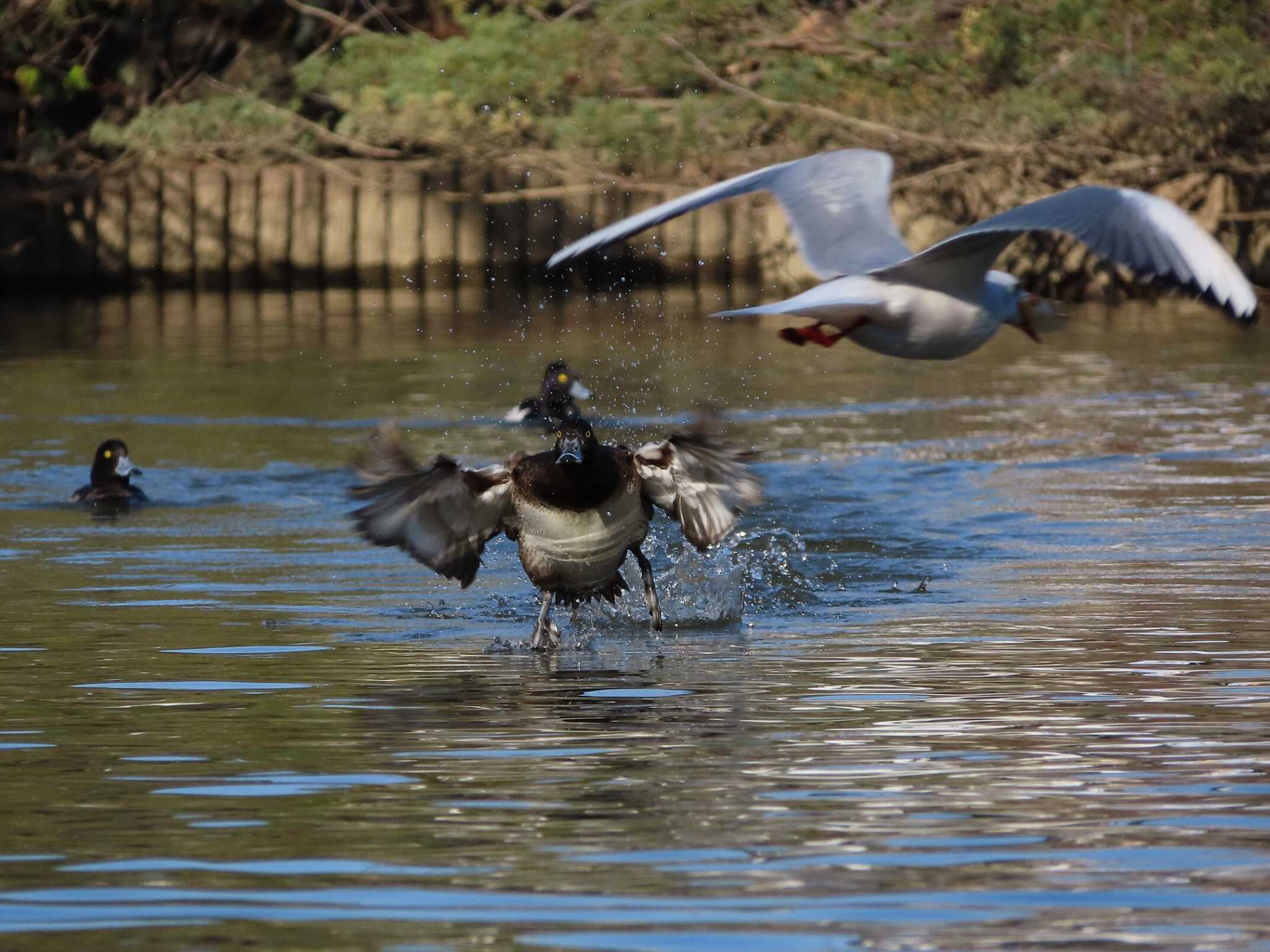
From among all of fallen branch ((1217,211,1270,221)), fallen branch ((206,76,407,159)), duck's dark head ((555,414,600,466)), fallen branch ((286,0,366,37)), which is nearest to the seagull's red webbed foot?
duck's dark head ((555,414,600,466))

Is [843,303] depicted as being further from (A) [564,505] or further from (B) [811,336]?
(A) [564,505]

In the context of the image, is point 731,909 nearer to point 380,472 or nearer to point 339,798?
point 339,798

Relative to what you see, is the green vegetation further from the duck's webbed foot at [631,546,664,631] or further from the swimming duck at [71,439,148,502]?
the duck's webbed foot at [631,546,664,631]

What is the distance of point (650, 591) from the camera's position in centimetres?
819

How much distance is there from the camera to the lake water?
437 centimetres

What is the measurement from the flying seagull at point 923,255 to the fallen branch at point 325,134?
16.5m

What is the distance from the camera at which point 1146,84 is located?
21.1 meters

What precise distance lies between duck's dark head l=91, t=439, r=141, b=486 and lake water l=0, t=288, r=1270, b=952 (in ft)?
0.81

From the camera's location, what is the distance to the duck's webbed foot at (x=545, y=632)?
7.80m

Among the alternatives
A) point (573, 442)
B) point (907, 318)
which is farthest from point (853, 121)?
point (573, 442)

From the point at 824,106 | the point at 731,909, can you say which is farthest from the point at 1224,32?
the point at 731,909

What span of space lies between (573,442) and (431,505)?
0.59 metres

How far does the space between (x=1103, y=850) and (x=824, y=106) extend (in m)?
18.1

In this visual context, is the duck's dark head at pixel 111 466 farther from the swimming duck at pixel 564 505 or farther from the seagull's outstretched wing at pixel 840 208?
the swimming duck at pixel 564 505
